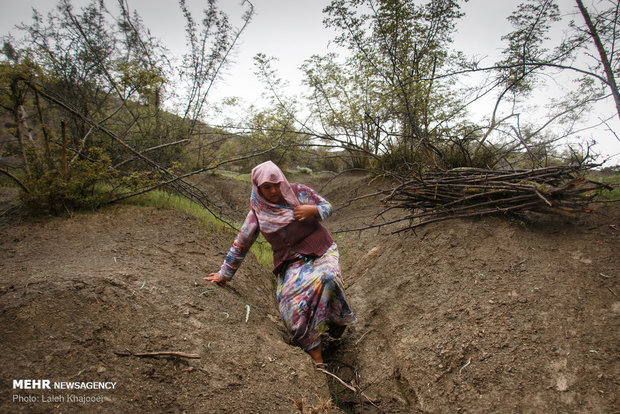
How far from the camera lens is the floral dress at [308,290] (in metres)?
2.28

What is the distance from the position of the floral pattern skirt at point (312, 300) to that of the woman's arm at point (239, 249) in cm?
44

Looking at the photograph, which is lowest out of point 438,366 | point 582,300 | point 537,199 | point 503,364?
point 438,366

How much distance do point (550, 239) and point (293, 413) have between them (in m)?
2.39

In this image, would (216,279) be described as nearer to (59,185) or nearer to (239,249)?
(239,249)

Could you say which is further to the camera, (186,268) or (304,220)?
(186,268)

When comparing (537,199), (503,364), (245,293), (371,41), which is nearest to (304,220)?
(245,293)

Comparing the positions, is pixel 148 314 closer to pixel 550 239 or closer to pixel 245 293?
A: pixel 245 293

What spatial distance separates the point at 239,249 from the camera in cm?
249

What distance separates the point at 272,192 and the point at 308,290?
0.82 meters

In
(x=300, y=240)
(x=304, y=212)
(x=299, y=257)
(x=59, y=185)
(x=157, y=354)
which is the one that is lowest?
(x=157, y=354)

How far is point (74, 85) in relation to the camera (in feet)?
17.6

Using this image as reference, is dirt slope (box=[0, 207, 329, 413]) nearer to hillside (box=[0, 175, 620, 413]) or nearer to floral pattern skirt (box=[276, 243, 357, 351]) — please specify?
hillside (box=[0, 175, 620, 413])

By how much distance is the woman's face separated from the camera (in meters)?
2.42

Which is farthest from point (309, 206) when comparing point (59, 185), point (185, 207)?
point (59, 185)
